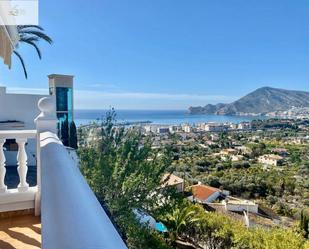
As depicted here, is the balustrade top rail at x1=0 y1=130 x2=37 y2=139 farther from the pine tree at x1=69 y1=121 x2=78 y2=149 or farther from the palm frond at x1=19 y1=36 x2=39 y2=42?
the palm frond at x1=19 y1=36 x2=39 y2=42

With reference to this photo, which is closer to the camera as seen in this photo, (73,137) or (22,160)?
(22,160)

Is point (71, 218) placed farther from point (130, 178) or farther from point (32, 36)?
point (32, 36)

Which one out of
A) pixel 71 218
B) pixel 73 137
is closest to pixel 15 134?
pixel 71 218

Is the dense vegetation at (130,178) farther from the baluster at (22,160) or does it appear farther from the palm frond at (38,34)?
the palm frond at (38,34)

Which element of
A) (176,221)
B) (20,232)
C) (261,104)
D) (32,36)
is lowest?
(176,221)

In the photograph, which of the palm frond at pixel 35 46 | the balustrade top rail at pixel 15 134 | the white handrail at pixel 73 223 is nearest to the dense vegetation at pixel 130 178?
the balustrade top rail at pixel 15 134

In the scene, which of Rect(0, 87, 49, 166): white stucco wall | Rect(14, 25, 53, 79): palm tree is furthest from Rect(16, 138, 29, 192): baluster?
Rect(14, 25, 53, 79): palm tree
